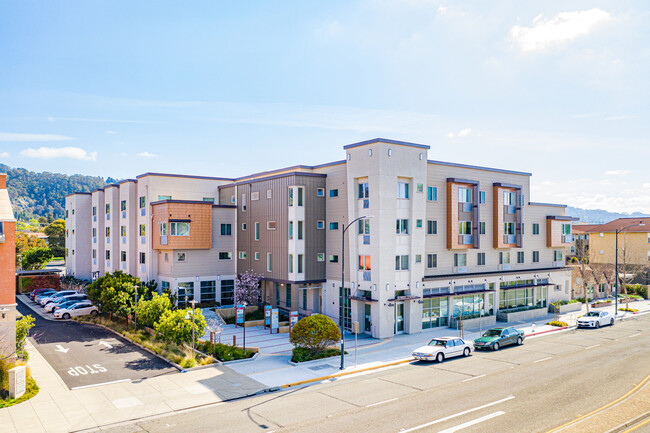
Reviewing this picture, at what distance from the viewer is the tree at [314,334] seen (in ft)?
96.5

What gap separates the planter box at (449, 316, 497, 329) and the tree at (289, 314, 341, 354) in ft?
52.0

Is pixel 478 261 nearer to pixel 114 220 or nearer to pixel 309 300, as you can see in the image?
pixel 309 300

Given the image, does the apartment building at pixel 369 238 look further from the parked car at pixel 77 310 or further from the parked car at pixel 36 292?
the parked car at pixel 36 292

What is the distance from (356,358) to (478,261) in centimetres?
2137

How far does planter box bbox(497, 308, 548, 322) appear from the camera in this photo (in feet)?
147

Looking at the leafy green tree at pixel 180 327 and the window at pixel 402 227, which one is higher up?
the window at pixel 402 227

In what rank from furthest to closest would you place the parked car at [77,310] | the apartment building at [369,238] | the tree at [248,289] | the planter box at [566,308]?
the planter box at [566,308]
the parked car at [77,310]
the tree at [248,289]
the apartment building at [369,238]

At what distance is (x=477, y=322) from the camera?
42.2m

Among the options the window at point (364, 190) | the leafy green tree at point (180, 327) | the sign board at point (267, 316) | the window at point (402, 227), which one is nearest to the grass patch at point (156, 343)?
the leafy green tree at point (180, 327)

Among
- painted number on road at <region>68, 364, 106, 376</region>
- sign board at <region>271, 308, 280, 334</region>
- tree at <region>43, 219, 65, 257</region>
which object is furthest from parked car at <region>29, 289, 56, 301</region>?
tree at <region>43, 219, 65, 257</region>

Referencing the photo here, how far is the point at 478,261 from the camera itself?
4588 cm

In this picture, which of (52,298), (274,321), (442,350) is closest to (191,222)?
(274,321)

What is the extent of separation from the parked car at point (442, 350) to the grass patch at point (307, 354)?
5496 mm

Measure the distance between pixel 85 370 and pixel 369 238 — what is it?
2210 centimetres
